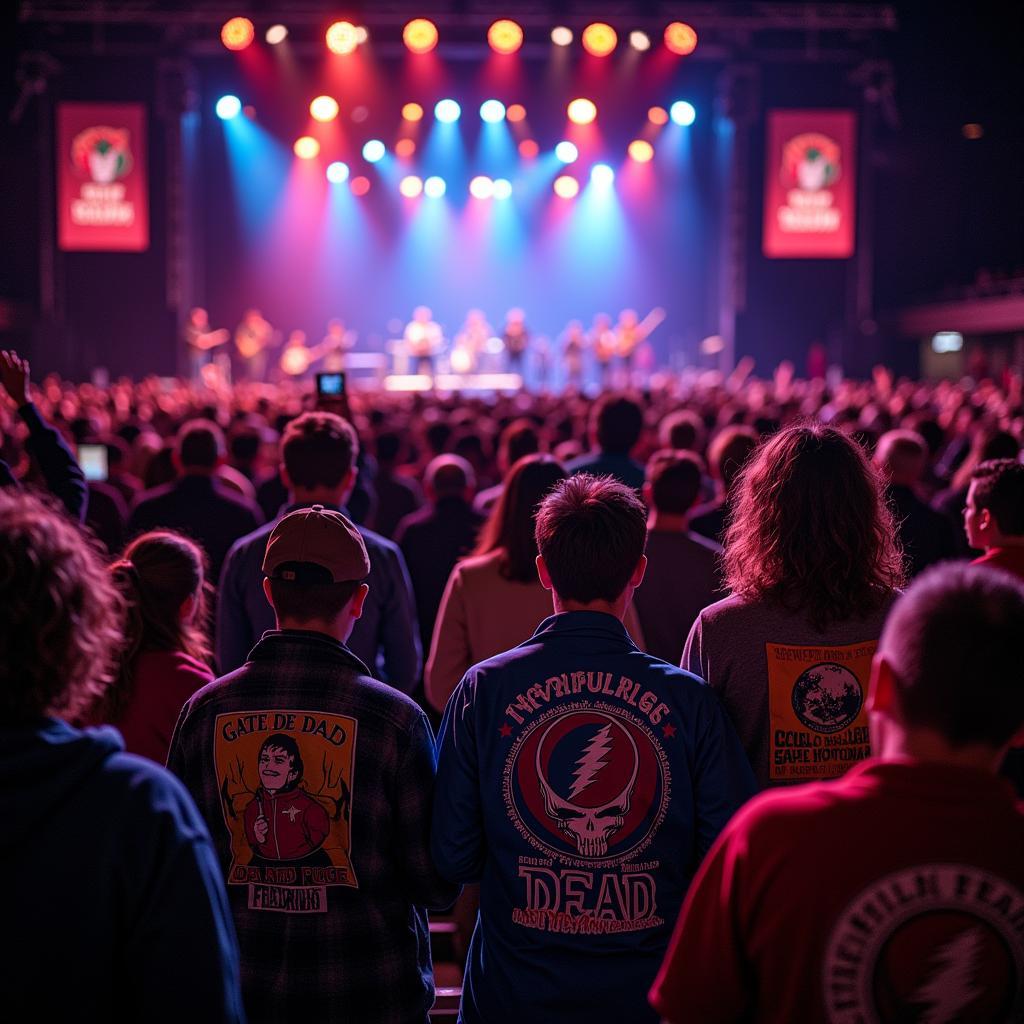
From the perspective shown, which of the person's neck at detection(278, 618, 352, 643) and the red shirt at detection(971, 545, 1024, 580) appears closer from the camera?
the person's neck at detection(278, 618, 352, 643)

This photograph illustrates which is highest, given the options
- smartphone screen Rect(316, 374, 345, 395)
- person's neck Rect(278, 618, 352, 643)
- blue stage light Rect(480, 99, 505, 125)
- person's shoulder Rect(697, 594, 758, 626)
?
blue stage light Rect(480, 99, 505, 125)

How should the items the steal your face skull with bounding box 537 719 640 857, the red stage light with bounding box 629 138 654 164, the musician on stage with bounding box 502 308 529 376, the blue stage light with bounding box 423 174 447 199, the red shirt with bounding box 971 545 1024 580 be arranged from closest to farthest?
the steal your face skull with bounding box 537 719 640 857 → the red shirt with bounding box 971 545 1024 580 → the musician on stage with bounding box 502 308 529 376 → the red stage light with bounding box 629 138 654 164 → the blue stage light with bounding box 423 174 447 199

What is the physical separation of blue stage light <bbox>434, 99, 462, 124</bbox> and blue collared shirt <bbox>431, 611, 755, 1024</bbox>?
18.9 meters

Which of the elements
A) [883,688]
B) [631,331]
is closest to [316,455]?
[883,688]

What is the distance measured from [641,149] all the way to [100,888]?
20981mm

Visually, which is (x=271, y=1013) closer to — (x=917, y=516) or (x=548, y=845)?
(x=548, y=845)

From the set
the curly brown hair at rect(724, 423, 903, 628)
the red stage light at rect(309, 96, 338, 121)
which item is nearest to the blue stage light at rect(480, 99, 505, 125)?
the red stage light at rect(309, 96, 338, 121)

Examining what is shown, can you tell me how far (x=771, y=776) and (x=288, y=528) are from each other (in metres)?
0.98

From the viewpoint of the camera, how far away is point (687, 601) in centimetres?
356

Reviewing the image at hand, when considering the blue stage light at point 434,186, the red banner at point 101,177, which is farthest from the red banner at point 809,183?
the red banner at point 101,177

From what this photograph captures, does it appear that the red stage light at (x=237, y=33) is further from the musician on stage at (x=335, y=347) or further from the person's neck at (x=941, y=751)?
the person's neck at (x=941, y=751)

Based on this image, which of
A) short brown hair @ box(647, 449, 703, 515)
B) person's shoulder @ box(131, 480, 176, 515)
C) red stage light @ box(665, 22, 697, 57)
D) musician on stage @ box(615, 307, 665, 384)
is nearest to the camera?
short brown hair @ box(647, 449, 703, 515)

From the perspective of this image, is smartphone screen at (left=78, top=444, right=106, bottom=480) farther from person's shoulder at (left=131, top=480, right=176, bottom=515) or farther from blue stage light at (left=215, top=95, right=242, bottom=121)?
blue stage light at (left=215, top=95, right=242, bottom=121)

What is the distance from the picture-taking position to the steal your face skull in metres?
1.95
